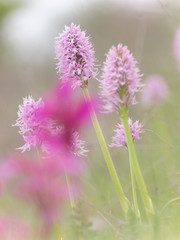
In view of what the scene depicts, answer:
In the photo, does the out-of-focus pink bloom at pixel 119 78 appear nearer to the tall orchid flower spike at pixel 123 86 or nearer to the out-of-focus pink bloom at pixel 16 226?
the tall orchid flower spike at pixel 123 86

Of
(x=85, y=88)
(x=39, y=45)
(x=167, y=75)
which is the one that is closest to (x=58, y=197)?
(x=85, y=88)

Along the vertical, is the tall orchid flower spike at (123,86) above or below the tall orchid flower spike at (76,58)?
below

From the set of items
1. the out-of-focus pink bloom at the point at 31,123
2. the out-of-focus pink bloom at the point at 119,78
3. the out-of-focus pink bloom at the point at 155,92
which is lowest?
the out-of-focus pink bloom at the point at 31,123

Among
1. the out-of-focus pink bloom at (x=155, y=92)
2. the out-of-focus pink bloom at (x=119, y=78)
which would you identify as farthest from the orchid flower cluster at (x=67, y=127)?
the out-of-focus pink bloom at (x=155, y=92)

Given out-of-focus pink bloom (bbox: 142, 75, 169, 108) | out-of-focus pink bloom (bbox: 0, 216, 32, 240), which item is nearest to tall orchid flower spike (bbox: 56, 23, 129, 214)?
out-of-focus pink bloom (bbox: 0, 216, 32, 240)

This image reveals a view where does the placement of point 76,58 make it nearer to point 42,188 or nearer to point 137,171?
point 137,171

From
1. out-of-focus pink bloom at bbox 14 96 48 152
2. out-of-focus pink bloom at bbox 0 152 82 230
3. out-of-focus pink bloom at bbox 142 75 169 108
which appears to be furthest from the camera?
out-of-focus pink bloom at bbox 142 75 169 108

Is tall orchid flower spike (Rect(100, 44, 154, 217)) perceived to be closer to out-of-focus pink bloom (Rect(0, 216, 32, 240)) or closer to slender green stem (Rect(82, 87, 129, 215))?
slender green stem (Rect(82, 87, 129, 215))

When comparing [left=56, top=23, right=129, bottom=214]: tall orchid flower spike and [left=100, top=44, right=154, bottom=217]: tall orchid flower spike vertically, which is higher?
[left=56, top=23, right=129, bottom=214]: tall orchid flower spike

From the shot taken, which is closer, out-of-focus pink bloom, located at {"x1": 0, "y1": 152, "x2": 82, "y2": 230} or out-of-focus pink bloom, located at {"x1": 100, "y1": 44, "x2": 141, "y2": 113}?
out-of-focus pink bloom, located at {"x1": 0, "y1": 152, "x2": 82, "y2": 230}
